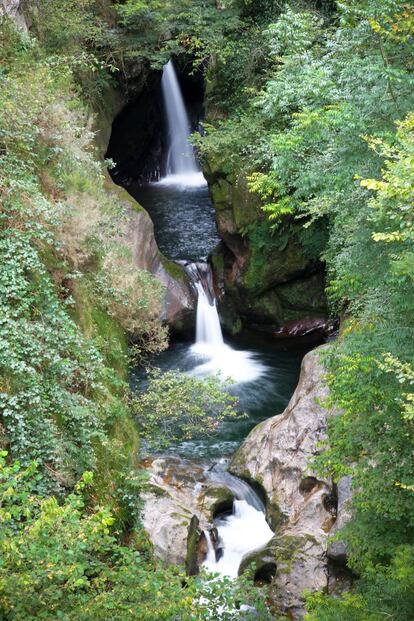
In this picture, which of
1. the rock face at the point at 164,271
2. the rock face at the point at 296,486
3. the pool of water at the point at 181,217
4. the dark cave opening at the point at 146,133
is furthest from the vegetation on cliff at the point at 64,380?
the dark cave opening at the point at 146,133

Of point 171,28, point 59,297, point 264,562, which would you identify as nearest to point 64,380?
point 59,297

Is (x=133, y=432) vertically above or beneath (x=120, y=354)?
beneath

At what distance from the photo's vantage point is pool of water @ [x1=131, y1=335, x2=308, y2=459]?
12.1 m

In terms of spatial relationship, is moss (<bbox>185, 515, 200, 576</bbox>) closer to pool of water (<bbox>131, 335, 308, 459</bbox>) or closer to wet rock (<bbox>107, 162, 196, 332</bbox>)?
pool of water (<bbox>131, 335, 308, 459</bbox>)

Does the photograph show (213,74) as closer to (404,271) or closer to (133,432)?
(133,432)

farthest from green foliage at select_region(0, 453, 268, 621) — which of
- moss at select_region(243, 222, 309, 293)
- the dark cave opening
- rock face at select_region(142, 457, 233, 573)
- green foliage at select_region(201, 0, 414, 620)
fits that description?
the dark cave opening

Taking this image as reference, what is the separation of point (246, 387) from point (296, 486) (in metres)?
4.33

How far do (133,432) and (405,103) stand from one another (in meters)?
5.61

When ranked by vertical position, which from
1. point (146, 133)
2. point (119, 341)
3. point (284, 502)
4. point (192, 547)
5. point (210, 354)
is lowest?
point (192, 547)

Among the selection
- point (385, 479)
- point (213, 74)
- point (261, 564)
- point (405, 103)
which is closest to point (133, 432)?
point (261, 564)

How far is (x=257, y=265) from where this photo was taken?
654 inches

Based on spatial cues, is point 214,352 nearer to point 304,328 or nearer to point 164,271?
point 164,271

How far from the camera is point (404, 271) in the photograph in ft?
18.5

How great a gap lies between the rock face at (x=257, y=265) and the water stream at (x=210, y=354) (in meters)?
0.77
